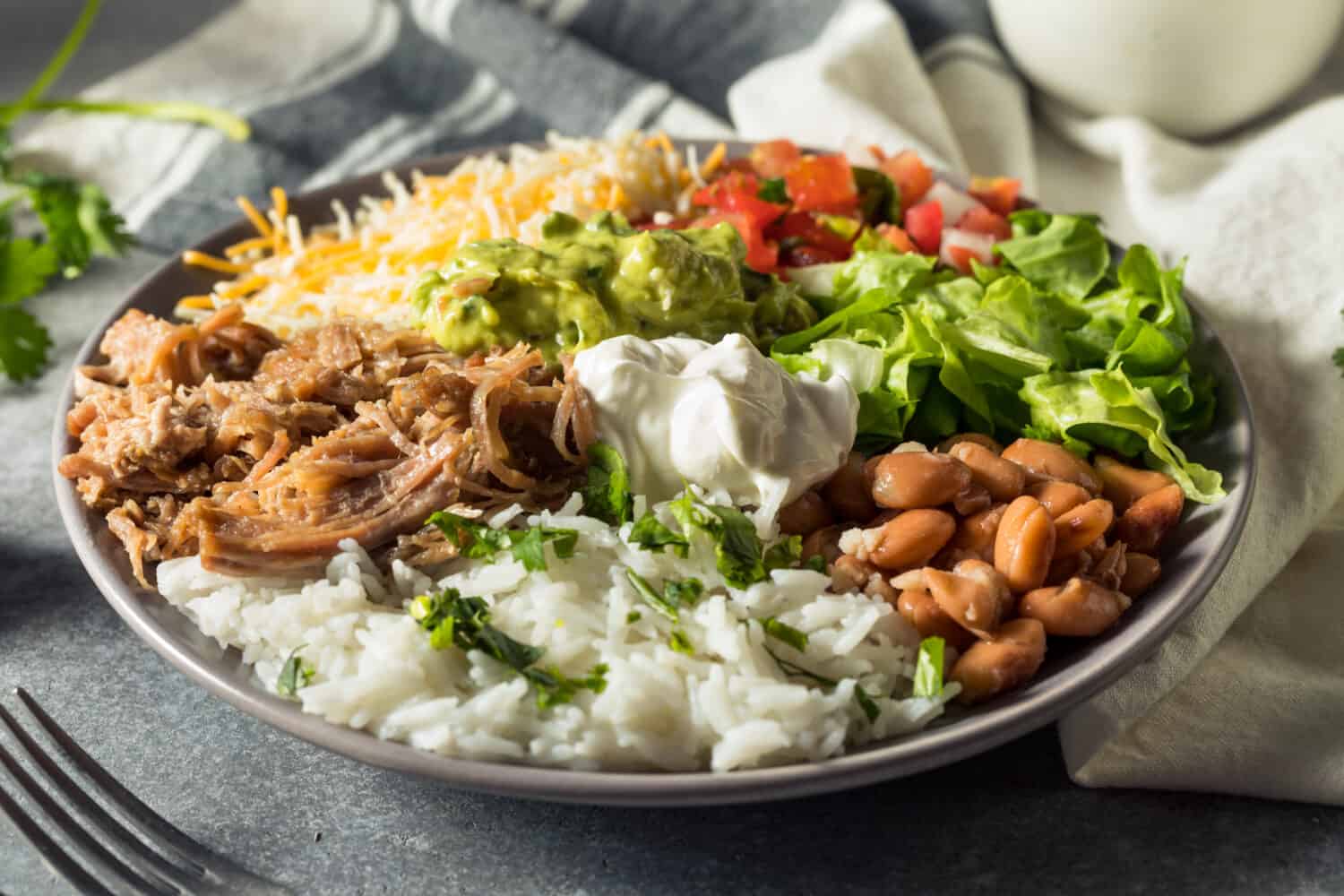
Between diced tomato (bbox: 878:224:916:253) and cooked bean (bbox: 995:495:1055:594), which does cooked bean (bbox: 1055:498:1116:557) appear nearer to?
cooked bean (bbox: 995:495:1055:594)

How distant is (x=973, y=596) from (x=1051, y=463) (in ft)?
1.89

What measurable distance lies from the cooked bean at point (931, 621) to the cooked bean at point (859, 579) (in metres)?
0.07

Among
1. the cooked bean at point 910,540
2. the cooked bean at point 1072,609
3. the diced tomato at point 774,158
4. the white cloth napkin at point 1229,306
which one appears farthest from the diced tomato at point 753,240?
the cooked bean at point 1072,609

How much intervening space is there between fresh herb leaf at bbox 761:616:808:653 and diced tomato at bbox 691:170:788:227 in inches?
Answer: 69.7

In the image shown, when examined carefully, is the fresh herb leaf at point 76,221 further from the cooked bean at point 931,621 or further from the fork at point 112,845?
the cooked bean at point 931,621

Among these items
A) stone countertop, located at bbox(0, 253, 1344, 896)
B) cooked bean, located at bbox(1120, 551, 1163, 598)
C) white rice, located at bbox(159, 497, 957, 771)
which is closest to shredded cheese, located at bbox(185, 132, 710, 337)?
white rice, located at bbox(159, 497, 957, 771)

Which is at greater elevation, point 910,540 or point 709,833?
point 910,540

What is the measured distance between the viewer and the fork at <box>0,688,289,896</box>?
266 cm

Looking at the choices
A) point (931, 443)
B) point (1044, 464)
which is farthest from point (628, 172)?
point (1044, 464)

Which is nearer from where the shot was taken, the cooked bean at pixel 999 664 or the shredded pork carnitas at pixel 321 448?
the cooked bean at pixel 999 664

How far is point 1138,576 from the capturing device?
2990 mm

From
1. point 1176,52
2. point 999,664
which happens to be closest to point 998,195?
point 1176,52

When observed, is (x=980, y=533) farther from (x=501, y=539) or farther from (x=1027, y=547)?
(x=501, y=539)

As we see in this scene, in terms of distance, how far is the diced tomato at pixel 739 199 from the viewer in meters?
4.23
